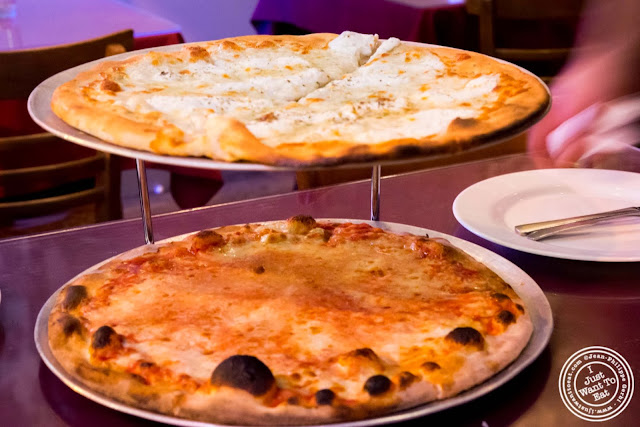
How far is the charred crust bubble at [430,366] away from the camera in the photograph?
809 millimetres

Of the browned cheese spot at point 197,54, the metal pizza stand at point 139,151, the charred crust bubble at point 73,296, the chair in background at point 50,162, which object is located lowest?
the chair in background at point 50,162

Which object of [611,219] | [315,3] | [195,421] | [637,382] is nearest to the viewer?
[195,421]

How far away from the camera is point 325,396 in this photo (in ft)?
2.51

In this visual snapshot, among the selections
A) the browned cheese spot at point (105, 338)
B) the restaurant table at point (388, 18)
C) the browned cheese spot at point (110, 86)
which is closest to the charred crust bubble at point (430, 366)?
the browned cheese spot at point (105, 338)

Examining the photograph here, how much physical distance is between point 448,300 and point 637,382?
0.74 ft

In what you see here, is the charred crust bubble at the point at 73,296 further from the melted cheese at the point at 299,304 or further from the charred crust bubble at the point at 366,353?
the charred crust bubble at the point at 366,353

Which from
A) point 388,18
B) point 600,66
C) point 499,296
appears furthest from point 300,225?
point 388,18

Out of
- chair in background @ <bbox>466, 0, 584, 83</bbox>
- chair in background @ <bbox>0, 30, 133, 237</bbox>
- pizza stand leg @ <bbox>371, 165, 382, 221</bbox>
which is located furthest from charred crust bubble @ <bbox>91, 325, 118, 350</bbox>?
chair in background @ <bbox>466, 0, 584, 83</bbox>

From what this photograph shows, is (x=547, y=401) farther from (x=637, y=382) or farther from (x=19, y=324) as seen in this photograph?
(x=19, y=324)

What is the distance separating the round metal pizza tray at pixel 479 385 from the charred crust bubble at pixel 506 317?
0.03 meters

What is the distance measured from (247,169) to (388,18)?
8.04ft

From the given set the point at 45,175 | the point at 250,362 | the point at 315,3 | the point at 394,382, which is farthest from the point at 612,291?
the point at 315,3

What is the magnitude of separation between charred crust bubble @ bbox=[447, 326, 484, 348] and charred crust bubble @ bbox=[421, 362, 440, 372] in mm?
52

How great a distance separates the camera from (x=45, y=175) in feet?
6.38
